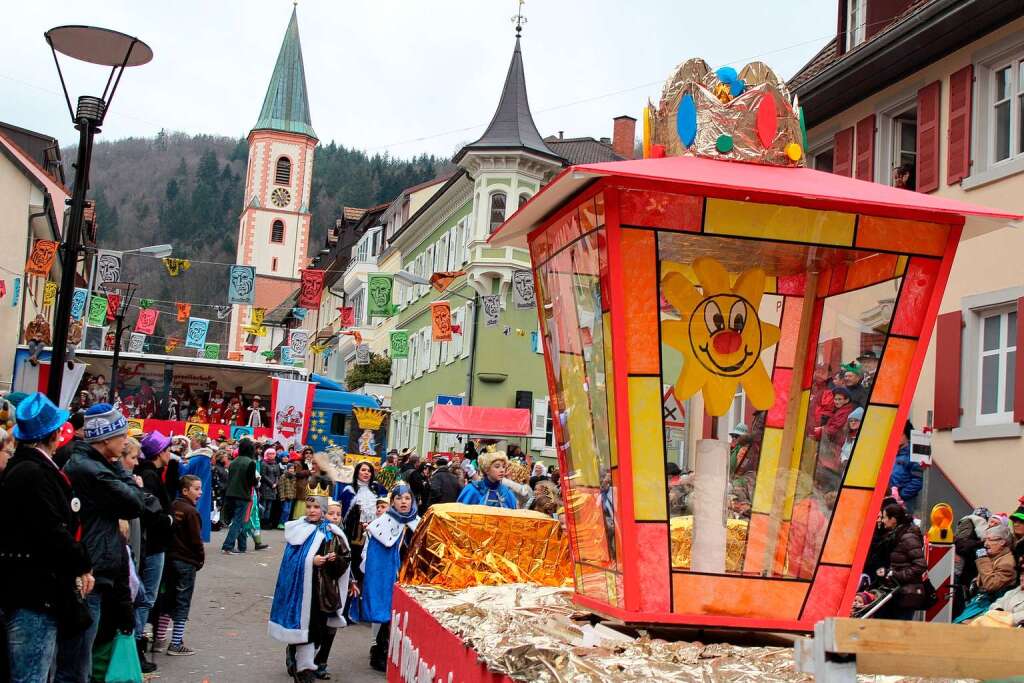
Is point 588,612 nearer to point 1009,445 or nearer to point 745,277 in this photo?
point 745,277

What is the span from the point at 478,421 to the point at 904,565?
23.7 m

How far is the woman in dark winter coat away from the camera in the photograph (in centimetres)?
952

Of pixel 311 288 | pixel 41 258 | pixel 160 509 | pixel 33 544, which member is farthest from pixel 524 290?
pixel 33 544

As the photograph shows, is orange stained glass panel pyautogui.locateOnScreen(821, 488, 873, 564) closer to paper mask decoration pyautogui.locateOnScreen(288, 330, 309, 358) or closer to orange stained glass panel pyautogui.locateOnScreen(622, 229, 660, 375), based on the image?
orange stained glass panel pyautogui.locateOnScreen(622, 229, 660, 375)

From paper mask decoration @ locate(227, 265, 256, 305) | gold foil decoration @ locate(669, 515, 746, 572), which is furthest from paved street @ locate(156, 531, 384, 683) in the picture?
paper mask decoration @ locate(227, 265, 256, 305)

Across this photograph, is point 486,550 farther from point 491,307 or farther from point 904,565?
point 491,307

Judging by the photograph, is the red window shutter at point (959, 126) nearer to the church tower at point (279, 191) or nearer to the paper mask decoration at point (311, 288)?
the paper mask decoration at point (311, 288)

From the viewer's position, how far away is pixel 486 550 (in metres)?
8.38

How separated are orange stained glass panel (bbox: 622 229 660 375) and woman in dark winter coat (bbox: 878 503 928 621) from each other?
16.9ft

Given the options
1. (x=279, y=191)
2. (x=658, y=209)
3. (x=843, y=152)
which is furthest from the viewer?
(x=279, y=191)

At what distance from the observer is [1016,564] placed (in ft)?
31.1

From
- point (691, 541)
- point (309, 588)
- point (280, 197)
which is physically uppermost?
point (280, 197)

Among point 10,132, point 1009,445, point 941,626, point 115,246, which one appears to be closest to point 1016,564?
point 1009,445

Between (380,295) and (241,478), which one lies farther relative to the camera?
(380,295)
